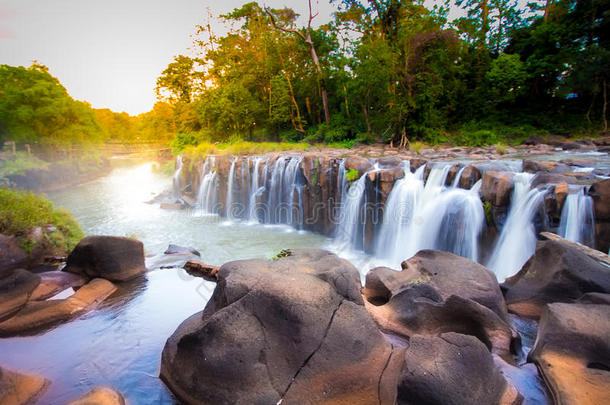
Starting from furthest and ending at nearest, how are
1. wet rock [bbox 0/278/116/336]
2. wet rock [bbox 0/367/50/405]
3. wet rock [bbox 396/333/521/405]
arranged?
wet rock [bbox 0/278/116/336]
wet rock [bbox 0/367/50/405]
wet rock [bbox 396/333/521/405]

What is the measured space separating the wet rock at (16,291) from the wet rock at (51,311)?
0.44 feet

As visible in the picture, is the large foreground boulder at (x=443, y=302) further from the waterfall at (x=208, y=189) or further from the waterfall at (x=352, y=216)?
the waterfall at (x=208, y=189)

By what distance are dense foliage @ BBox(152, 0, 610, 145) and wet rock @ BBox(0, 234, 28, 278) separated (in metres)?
14.3

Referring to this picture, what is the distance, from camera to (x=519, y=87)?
1723 centimetres

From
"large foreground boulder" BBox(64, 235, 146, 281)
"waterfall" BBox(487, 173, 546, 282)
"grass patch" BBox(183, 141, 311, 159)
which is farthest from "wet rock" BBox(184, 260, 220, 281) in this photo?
"grass patch" BBox(183, 141, 311, 159)

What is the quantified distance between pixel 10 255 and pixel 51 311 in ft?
8.42

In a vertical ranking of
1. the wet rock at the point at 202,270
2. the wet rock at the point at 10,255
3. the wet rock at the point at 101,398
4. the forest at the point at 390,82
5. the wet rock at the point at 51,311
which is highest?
the forest at the point at 390,82

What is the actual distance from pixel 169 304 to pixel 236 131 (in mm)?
17722

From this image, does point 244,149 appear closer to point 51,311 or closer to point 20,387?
point 51,311

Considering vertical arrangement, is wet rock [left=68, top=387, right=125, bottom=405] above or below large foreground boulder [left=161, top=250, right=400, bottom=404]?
below

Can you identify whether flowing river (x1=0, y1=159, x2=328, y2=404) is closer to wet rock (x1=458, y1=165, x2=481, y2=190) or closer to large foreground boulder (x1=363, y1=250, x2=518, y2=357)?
large foreground boulder (x1=363, y1=250, x2=518, y2=357)

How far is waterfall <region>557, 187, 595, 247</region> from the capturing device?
513 centimetres

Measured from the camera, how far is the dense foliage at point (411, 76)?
14469mm

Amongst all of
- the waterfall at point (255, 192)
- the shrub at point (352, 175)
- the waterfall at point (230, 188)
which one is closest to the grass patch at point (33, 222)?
the waterfall at point (255, 192)
